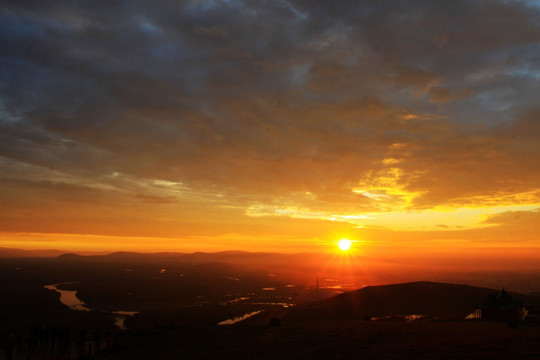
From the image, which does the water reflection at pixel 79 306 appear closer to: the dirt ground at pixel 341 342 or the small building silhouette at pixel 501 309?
the dirt ground at pixel 341 342

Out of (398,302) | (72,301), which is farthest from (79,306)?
(398,302)

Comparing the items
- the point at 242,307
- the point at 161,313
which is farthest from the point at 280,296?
the point at 161,313

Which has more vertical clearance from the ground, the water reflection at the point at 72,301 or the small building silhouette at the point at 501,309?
the small building silhouette at the point at 501,309

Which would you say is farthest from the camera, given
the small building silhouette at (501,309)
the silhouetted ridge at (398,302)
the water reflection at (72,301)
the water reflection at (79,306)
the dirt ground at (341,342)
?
the water reflection at (72,301)

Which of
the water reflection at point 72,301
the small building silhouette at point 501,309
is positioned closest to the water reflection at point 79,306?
the water reflection at point 72,301

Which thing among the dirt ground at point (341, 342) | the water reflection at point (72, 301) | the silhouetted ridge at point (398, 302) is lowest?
the water reflection at point (72, 301)

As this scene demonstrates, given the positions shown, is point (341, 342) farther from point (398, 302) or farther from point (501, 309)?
point (398, 302)

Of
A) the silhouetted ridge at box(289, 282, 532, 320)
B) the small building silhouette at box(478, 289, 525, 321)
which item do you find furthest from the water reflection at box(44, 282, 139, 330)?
the small building silhouette at box(478, 289, 525, 321)

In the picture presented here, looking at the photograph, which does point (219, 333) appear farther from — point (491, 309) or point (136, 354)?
point (491, 309)
